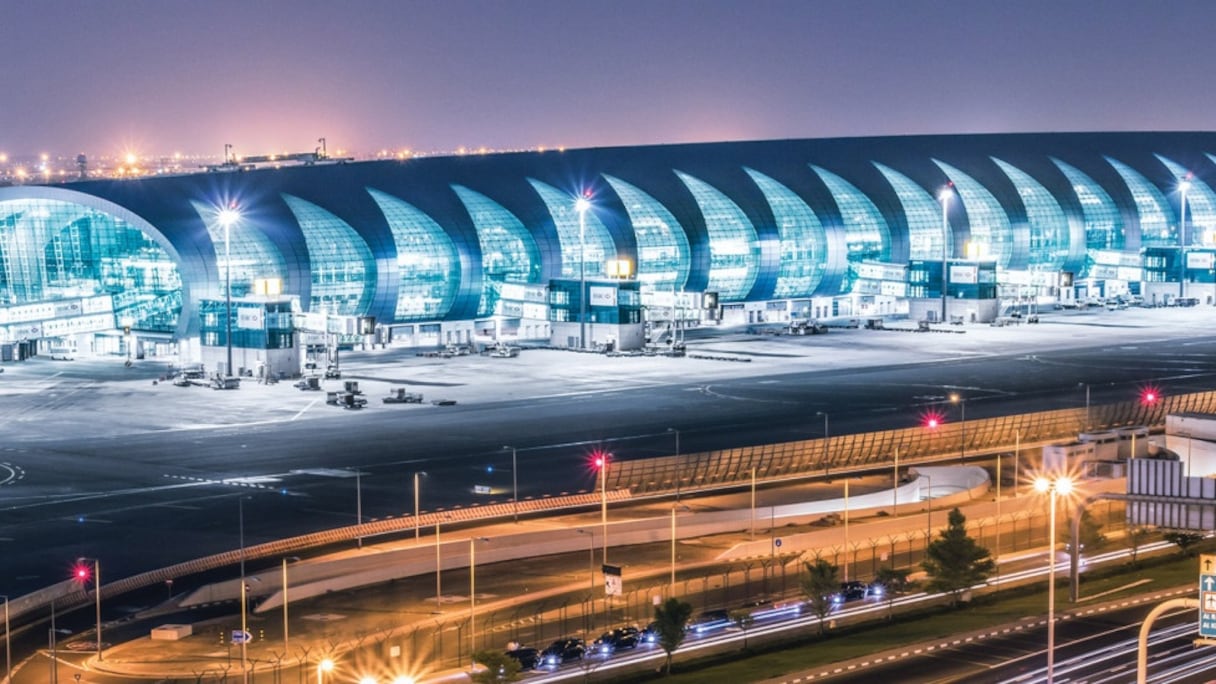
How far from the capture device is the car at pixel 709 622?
51.6m

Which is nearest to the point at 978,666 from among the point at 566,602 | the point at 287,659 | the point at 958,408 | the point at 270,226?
the point at 566,602

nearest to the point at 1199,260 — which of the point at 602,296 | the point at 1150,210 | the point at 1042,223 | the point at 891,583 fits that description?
the point at 1150,210

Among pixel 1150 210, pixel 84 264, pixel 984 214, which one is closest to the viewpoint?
pixel 84 264

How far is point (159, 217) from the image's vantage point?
129m

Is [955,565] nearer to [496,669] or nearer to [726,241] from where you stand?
[496,669]

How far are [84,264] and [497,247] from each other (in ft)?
111

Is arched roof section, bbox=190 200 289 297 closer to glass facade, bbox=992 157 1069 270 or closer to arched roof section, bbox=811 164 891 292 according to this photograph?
arched roof section, bbox=811 164 891 292

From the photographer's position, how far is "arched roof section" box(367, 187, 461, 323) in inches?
5645

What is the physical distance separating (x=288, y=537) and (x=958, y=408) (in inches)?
1805

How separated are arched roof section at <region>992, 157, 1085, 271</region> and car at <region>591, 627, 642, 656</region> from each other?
465 ft

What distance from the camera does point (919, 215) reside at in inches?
6924

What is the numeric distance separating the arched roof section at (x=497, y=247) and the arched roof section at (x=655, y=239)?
35.5 ft

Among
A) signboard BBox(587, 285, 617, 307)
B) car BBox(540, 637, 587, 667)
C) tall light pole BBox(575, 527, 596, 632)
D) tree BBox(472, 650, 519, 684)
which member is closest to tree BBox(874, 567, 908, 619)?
tall light pole BBox(575, 527, 596, 632)

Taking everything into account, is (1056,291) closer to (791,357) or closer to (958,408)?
(791,357)
